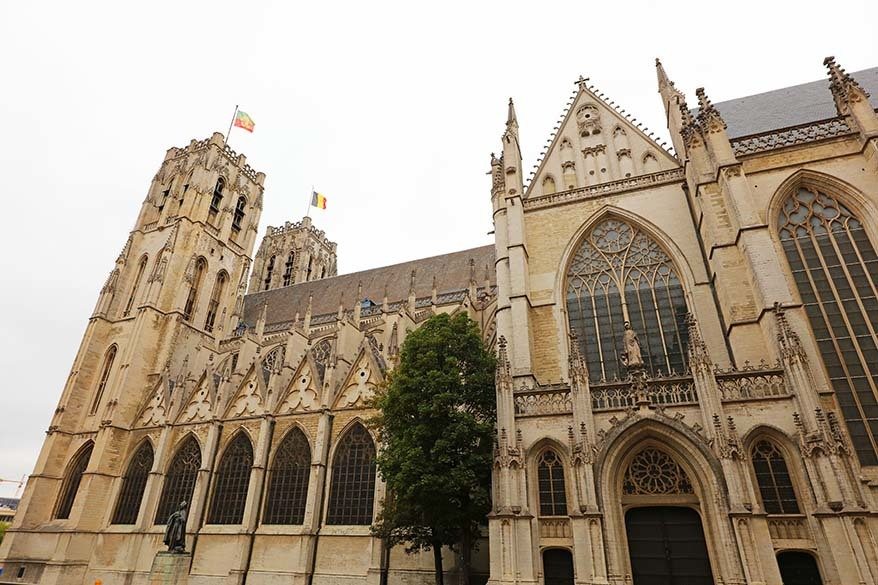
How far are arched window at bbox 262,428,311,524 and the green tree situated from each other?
207 inches

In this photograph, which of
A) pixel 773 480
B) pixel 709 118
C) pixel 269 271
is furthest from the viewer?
pixel 269 271

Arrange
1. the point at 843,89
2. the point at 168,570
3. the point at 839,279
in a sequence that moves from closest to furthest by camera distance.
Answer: the point at 168,570, the point at 839,279, the point at 843,89

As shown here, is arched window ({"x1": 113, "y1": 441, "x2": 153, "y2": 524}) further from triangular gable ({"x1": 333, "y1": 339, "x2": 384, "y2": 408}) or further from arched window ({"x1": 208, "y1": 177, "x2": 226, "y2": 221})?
arched window ({"x1": 208, "y1": 177, "x2": 226, "y2": 221})

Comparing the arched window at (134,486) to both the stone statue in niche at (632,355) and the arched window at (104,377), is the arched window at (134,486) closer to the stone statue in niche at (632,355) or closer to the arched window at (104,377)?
the arched window at (104,377)

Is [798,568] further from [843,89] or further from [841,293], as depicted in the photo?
[843,89]

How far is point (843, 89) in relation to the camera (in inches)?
604

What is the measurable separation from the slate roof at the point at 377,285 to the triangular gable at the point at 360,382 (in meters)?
8.88

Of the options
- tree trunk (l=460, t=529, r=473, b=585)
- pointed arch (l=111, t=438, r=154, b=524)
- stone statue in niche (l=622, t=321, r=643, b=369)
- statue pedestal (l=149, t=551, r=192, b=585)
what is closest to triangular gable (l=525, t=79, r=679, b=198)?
stone statue in niche (l=622, t=321, r=643, b=369)

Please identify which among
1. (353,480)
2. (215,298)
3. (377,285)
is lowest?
(353,480)

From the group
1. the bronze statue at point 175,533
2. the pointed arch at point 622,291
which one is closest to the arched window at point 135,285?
the bronze statue at point 175,533

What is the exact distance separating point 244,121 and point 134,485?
2662 cm

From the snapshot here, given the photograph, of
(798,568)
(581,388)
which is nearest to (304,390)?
(581,388)

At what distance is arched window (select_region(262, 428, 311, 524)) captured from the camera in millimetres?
19547

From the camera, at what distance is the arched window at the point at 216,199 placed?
34625 mm
